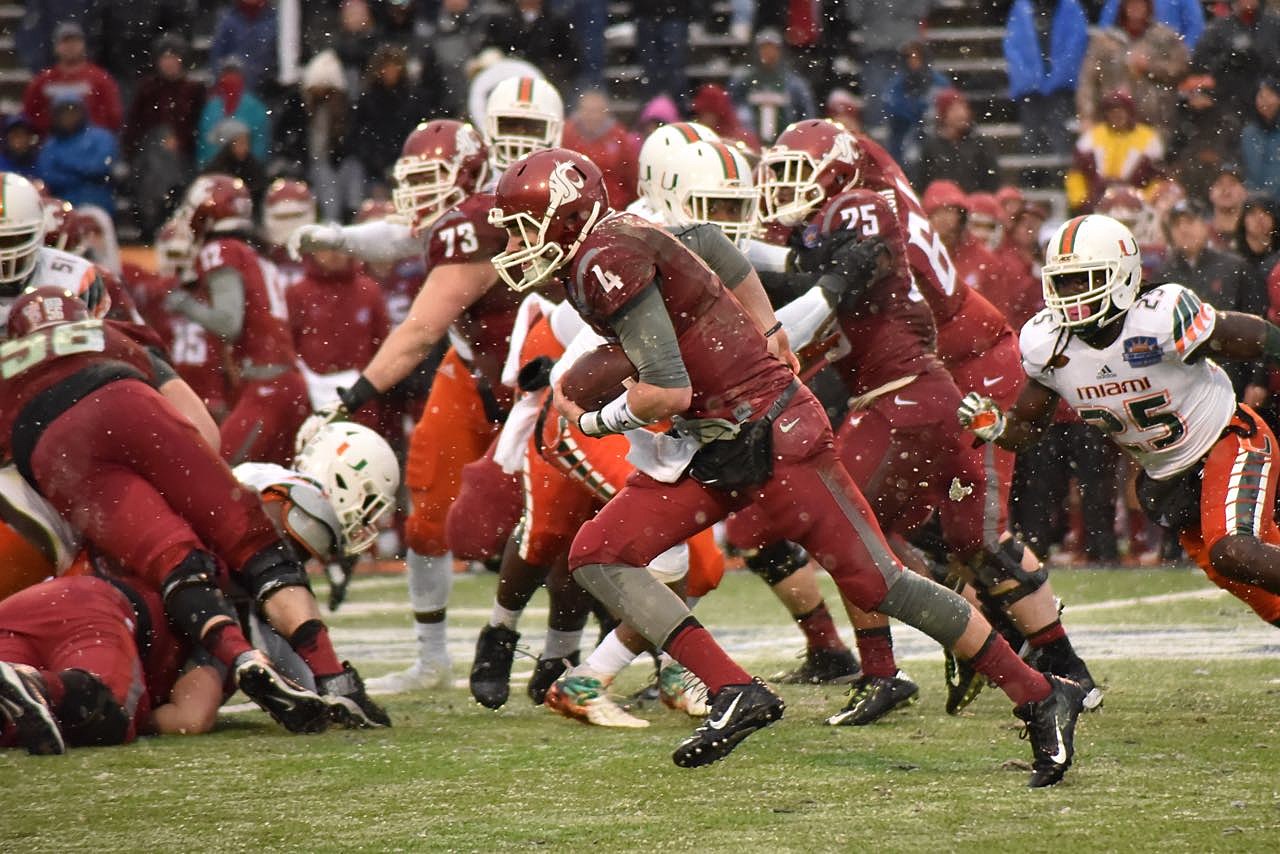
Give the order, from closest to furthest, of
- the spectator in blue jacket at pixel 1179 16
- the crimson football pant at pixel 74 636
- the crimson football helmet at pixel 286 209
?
the crimson football pant at pixel 74 636
the crimson football helmet at pixel 286 209
the spectator in blue jacket at pixel 1179 16

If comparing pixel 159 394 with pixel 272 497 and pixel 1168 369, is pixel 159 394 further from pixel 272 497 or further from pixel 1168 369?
pixel 1168 369

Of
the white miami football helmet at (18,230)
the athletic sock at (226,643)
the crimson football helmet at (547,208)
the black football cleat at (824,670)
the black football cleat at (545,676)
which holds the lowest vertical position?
the black football cleat at (824,670)

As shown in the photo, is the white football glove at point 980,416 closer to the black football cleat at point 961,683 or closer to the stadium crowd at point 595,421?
the stadium crowd at point 595,421

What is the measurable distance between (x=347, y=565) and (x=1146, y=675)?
108 inches

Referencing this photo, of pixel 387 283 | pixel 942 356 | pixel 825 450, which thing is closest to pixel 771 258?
pixel 942 356

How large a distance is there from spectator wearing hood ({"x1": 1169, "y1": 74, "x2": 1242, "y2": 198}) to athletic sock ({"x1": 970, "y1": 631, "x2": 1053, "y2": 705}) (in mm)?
7299

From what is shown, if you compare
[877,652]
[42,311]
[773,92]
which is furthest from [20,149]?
[877,652]

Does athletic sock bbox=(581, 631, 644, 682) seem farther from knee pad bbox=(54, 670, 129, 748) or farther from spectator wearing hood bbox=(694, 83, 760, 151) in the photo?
spectator wearing hood bbox=(694, 83, 760, 151)

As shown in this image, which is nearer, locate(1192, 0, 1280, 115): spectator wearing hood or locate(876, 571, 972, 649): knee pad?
locate(876, 571, 972, 649): knee pad

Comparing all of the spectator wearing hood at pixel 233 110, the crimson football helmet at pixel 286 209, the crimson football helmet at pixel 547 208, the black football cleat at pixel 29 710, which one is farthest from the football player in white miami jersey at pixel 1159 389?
the spectator wearing hood at pixel 233 110

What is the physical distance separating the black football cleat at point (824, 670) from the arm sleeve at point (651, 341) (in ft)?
7.41

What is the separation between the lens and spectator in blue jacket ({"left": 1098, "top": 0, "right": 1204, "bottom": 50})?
39.1ft

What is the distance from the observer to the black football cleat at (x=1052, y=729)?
4457 millimetres

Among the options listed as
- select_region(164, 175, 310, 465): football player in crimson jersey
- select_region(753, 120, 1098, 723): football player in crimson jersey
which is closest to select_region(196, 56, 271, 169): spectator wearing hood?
select_region(164, 175, 310, 465): football player in crimson jersey
